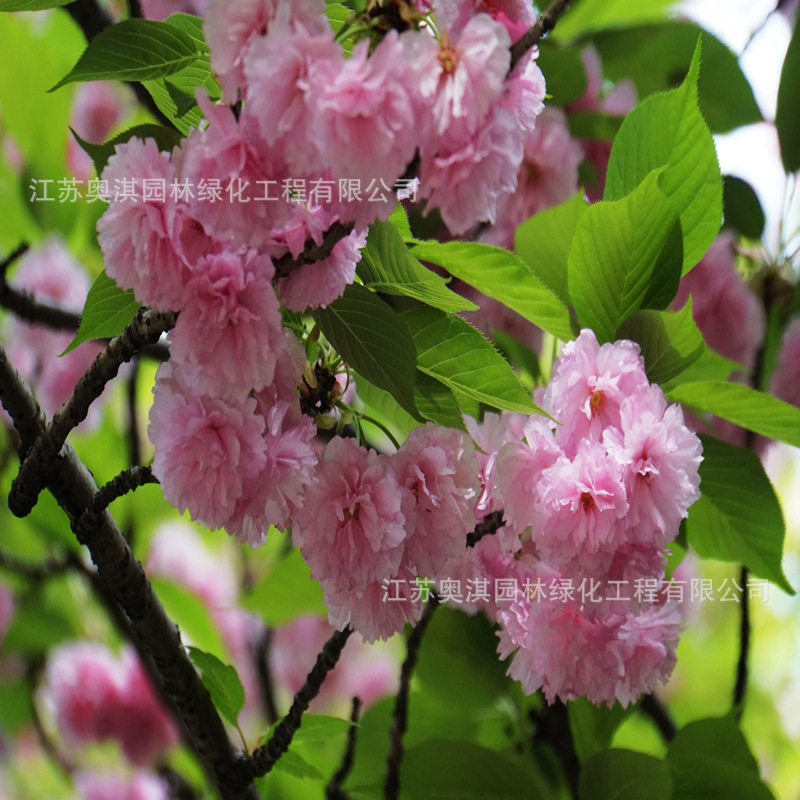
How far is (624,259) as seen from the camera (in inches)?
23.2

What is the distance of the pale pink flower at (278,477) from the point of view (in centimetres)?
47

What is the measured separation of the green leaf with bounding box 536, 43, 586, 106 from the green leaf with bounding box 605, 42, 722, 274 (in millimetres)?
365

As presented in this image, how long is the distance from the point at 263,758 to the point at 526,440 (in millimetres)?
318

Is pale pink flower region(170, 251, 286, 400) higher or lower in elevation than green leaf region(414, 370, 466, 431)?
higher

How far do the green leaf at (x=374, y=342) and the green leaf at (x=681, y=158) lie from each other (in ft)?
0.80

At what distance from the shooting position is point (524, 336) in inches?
42.7

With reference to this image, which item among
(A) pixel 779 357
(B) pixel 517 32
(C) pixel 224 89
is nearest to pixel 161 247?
(C) pixel 224 89

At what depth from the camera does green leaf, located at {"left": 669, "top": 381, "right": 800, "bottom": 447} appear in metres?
0.59

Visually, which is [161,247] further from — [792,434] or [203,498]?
[792,434]

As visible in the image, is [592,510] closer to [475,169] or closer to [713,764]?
[475,169]

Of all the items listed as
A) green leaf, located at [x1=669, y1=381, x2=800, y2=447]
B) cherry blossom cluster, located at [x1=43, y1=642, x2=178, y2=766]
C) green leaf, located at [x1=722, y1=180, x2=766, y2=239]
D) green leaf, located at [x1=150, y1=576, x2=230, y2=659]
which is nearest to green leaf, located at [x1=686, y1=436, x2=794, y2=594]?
green leaf, located at [x1=669, y1=381, x2=800, y2=447]

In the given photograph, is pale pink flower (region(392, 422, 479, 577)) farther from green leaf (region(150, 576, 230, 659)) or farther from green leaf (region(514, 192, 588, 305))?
green leaf (region(150, 576, 230, 659))

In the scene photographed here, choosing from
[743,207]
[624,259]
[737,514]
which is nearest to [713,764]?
[737,514]

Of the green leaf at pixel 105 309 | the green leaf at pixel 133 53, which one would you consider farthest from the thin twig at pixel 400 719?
the green leaf at pixel 133 53
